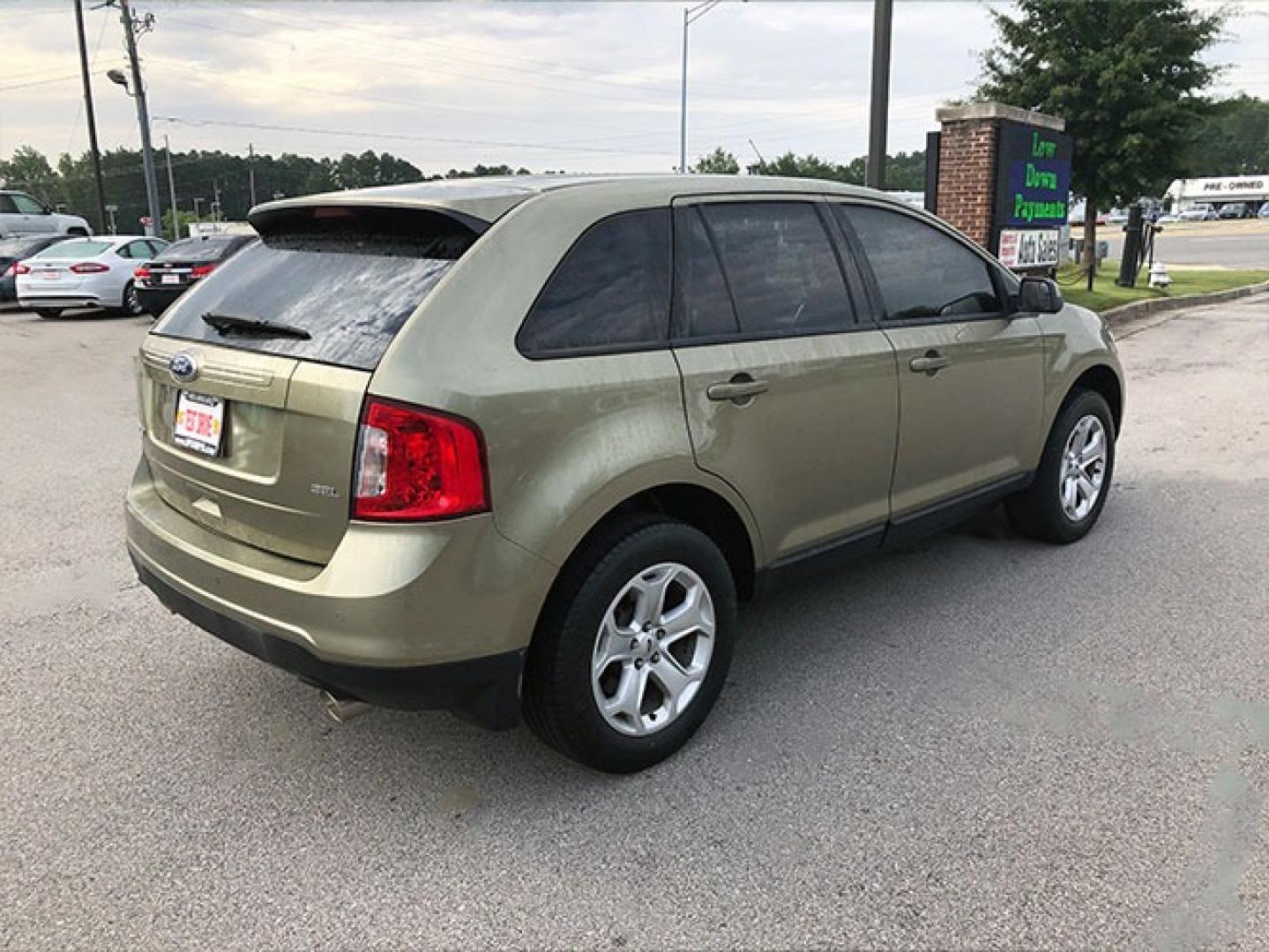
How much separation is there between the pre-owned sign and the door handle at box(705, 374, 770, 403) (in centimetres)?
967

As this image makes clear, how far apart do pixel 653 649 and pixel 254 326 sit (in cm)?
149

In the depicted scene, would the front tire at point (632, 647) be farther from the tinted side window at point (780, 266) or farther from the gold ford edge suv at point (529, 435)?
the tinted side window at point (780, 266)

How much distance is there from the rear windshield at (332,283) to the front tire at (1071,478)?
324 centimetres

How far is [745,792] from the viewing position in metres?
2.92

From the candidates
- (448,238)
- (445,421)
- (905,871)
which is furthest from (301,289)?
(905,871)

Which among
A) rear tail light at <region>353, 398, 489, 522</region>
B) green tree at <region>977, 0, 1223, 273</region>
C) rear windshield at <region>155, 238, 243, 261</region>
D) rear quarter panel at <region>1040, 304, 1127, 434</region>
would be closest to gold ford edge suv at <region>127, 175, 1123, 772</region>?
rear tail light at <region>353, 398, 489, 522</region>

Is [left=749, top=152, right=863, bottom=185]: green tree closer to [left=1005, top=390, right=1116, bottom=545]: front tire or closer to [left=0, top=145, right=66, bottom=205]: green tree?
[left=1005, top=390, right=1116, bottom=545]: front tire

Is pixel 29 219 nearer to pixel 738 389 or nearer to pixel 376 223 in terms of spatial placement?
pixel 376 223

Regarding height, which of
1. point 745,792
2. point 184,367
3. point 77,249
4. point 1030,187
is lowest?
point 745,792

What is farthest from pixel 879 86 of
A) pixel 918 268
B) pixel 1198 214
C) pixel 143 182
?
pixel 143 182

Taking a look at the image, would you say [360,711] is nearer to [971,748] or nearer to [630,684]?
[630,684]

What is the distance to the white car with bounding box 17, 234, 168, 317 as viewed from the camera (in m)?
16.4

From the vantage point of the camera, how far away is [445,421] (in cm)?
247

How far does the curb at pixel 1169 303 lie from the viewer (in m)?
15.0
